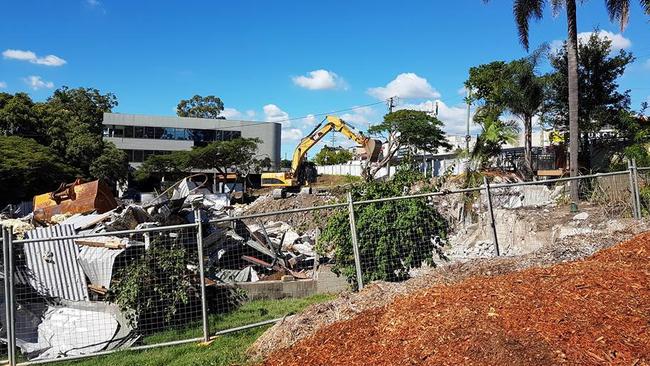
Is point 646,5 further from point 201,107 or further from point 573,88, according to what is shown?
point 201,107

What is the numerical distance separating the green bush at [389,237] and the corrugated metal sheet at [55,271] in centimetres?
386

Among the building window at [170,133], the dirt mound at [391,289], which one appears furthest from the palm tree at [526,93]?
the building window at [170,133]

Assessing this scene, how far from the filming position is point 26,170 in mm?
35156

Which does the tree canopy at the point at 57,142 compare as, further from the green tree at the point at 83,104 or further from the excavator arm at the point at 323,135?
the excavator arm at the point at 323,135

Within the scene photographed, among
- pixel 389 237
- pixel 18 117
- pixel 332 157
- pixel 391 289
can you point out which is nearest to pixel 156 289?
pixel 389 237

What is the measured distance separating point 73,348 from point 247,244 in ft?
18.3

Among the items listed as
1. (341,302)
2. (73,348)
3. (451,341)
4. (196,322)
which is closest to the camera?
(451,341)

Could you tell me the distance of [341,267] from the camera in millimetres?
8125

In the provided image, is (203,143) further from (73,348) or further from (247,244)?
(73,348)

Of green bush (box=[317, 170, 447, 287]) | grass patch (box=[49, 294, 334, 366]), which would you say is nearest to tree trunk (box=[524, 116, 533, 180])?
green bush (box=[317, 170, 447, 287])

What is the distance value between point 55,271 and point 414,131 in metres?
49.8

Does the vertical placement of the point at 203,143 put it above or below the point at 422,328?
above

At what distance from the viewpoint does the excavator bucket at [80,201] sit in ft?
45.5

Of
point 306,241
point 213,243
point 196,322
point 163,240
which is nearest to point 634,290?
point 196,322
